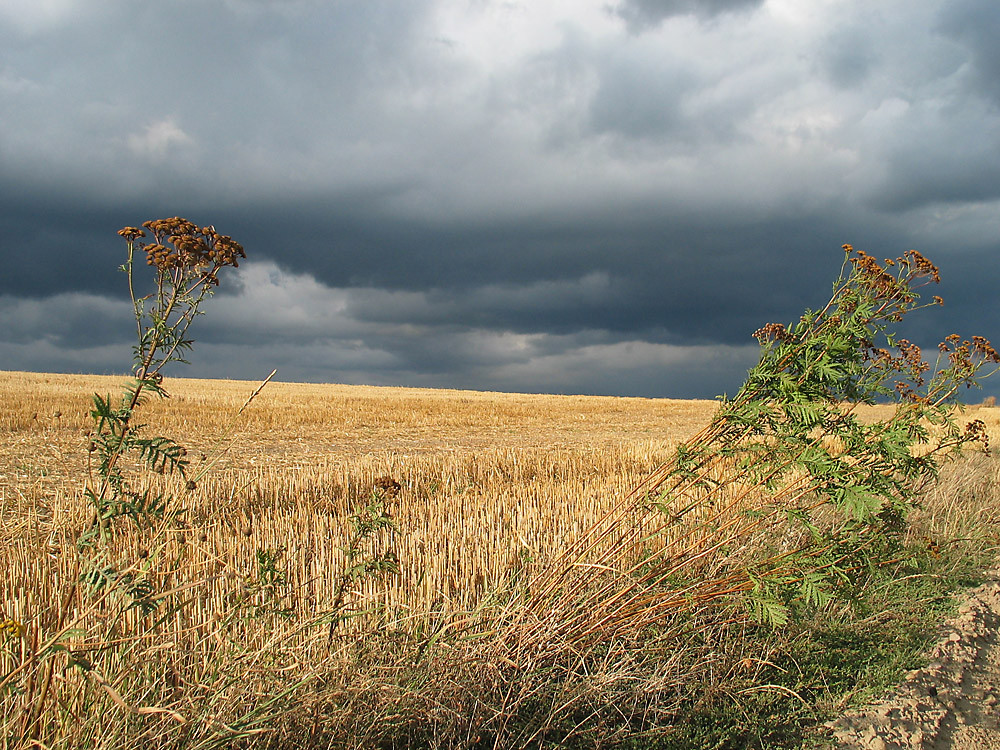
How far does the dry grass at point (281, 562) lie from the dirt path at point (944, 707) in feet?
3.14

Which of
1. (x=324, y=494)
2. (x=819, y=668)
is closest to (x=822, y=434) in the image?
(x=819, y=668)

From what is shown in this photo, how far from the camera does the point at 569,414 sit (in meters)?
38.0

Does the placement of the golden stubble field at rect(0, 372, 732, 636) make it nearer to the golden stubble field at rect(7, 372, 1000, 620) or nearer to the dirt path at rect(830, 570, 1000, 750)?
the golden stubble field at rect(7, 372, 1000, 620)

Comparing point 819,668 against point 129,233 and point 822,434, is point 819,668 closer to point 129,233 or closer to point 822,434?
point 822,434

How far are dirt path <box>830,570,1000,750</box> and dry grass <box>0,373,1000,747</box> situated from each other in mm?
957

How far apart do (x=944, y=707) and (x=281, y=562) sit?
5.46m

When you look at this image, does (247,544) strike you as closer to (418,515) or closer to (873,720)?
(418,515)

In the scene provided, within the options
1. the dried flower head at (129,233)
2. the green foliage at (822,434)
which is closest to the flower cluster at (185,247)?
the dried flower head at (129,233)

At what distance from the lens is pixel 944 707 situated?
4.24 metres

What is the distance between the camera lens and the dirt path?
3852mm

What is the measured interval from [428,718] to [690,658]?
6.55ft

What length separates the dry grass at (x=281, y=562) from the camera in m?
3.03

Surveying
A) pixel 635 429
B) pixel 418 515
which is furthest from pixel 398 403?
Answer: pixel 418 515

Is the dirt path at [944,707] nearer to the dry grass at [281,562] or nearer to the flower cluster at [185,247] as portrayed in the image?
the dry grass at [281,562]
